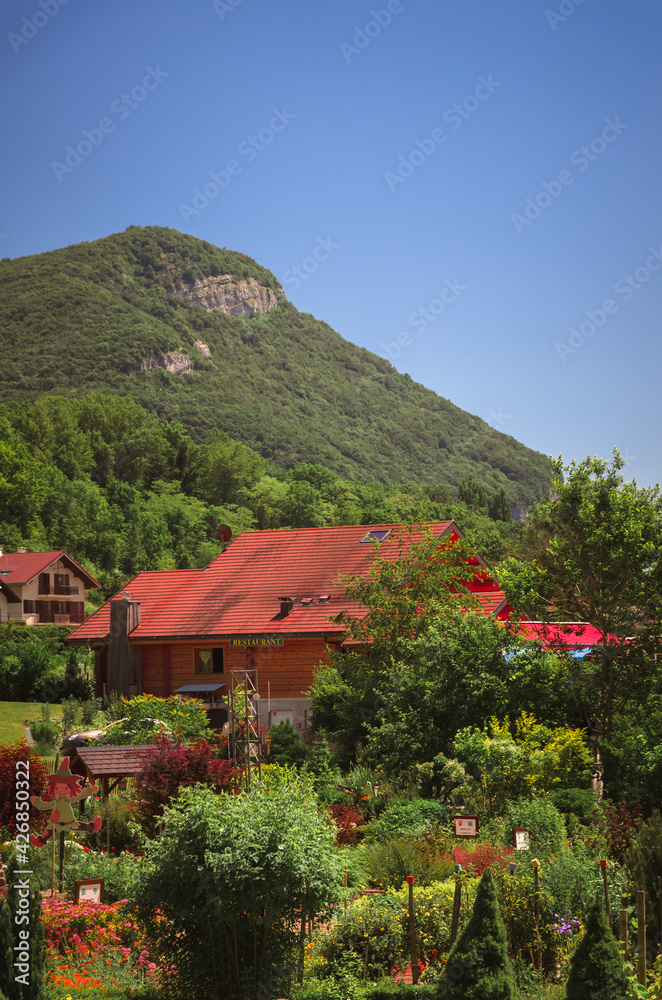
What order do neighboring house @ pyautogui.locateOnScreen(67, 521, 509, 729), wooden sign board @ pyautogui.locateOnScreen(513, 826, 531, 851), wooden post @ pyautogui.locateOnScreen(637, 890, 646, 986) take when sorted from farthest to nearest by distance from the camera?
1. neighboring house @ pyautogui.locateOnScreen(67, 521, 509, 729)
2. wooden sign board @ pyautogui.locateOnScreen(513, 826, 531, 851)
3. wooden post @ pyautogui.locateOnScreen(637, 890, 646, 986)

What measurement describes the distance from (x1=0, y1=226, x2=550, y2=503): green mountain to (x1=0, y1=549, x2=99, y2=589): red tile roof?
49.4m

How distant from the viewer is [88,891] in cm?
1226

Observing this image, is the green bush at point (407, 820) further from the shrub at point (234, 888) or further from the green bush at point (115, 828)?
the shrub at point (234, 888)

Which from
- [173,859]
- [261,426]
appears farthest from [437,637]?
[261,426]

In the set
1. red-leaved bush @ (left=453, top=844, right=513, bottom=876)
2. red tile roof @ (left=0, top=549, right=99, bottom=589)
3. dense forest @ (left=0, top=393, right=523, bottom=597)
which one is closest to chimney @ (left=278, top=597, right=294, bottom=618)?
red-leaved bush @ (left=453, top=844, right=513, bottom=876)

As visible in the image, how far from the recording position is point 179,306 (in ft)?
550

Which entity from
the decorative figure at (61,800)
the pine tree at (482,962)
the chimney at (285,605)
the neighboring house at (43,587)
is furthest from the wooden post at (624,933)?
the neighboring house at (43,587)

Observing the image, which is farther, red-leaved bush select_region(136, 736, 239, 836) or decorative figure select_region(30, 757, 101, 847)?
red-leaved bush select_region(136, 736, 239, 836)

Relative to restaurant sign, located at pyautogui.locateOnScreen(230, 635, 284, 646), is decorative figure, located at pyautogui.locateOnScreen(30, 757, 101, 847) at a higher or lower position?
lower

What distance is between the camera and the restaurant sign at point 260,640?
29281mm

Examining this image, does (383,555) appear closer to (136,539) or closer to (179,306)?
(136,539)

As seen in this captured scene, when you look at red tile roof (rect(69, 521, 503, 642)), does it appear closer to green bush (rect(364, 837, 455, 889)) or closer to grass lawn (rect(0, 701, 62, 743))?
grass lawn (rect(0, 701, 62, 743))

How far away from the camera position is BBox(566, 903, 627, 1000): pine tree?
8.55 m

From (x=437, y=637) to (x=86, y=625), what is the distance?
17512 millimetres
